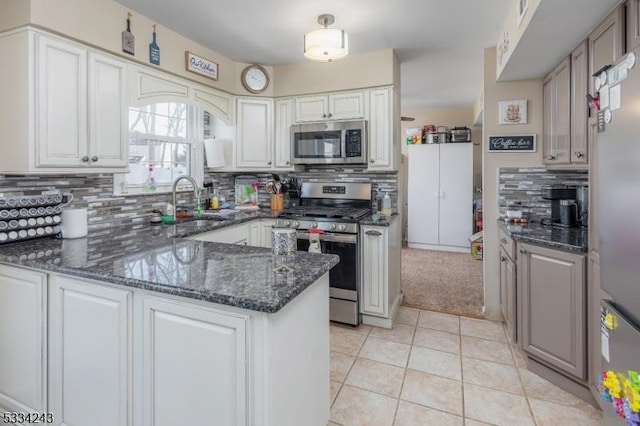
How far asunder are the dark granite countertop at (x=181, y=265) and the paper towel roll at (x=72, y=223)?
0.05 m

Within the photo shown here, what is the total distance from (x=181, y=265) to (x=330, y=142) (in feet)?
7.31

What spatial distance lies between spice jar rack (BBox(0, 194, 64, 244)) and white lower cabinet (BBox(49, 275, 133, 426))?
619 mm

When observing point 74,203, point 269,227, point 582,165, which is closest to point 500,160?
point 582,165

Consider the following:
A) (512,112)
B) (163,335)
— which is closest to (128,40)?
(163,335)

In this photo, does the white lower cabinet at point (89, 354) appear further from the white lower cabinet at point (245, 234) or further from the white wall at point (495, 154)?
the white wall at point (495, 154)

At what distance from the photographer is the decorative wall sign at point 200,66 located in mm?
2977

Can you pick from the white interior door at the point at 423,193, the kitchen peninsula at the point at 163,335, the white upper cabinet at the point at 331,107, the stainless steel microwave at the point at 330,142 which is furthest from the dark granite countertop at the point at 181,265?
the white interior door at the point at 423,193

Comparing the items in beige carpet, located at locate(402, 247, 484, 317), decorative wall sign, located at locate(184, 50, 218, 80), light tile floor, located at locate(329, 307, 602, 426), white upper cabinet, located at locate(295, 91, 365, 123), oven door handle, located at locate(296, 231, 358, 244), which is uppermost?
decorative wall sign, located at locate(184, 50, 218, 80)

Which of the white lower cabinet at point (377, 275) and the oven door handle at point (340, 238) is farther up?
the oven door handle at point (340, 238)

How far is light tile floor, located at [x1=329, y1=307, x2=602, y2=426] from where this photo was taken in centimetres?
193

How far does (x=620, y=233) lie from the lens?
1.35m

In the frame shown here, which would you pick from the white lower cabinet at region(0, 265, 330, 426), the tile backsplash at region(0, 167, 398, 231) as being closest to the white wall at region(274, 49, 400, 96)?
the tile backsplash at region(0, 167, 398, 231)

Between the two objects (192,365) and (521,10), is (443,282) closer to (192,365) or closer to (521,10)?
(521,10)

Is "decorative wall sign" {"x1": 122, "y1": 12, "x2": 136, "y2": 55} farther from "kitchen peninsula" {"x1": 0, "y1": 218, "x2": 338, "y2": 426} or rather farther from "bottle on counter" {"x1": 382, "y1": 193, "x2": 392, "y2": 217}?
"bottle on counter" {"x1": 382, "y1": 193, "x2": 392, "y2": 217}
